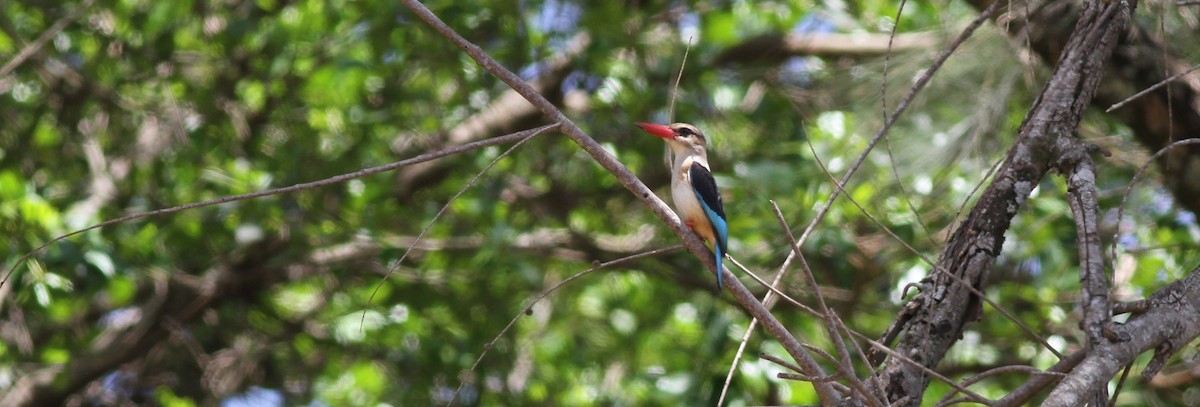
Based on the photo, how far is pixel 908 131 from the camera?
14.1 ft

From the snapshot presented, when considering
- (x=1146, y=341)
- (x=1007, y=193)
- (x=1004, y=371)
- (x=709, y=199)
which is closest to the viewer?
(x=1004, y=371)

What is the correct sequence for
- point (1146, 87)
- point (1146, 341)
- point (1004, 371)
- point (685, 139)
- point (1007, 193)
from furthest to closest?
point (685, 139) < point (1146, 87) < point (1007, 193) < point (1146, 341) < point (1004, 371)

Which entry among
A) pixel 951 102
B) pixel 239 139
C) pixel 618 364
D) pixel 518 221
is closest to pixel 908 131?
pixel 951 102

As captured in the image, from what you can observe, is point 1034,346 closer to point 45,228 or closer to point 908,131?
point 908,131

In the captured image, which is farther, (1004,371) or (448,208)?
(448,208)

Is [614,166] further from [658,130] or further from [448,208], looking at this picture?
[448,208]

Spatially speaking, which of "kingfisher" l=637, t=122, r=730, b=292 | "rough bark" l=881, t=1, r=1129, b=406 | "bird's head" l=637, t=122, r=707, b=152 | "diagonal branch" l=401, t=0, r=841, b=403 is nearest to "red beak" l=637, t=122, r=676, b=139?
"kingfisher" l=637, t=122, r=730, b=292

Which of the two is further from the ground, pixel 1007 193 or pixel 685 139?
pixel 1007 193

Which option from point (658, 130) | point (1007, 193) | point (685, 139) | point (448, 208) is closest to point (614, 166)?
point (1007, 193)

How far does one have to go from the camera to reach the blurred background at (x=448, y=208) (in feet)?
15.3

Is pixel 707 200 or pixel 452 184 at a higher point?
pixel 707 200

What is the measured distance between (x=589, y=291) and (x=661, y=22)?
1.50 meters

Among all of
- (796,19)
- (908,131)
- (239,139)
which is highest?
(796,19)

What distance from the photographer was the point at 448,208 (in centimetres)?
528
